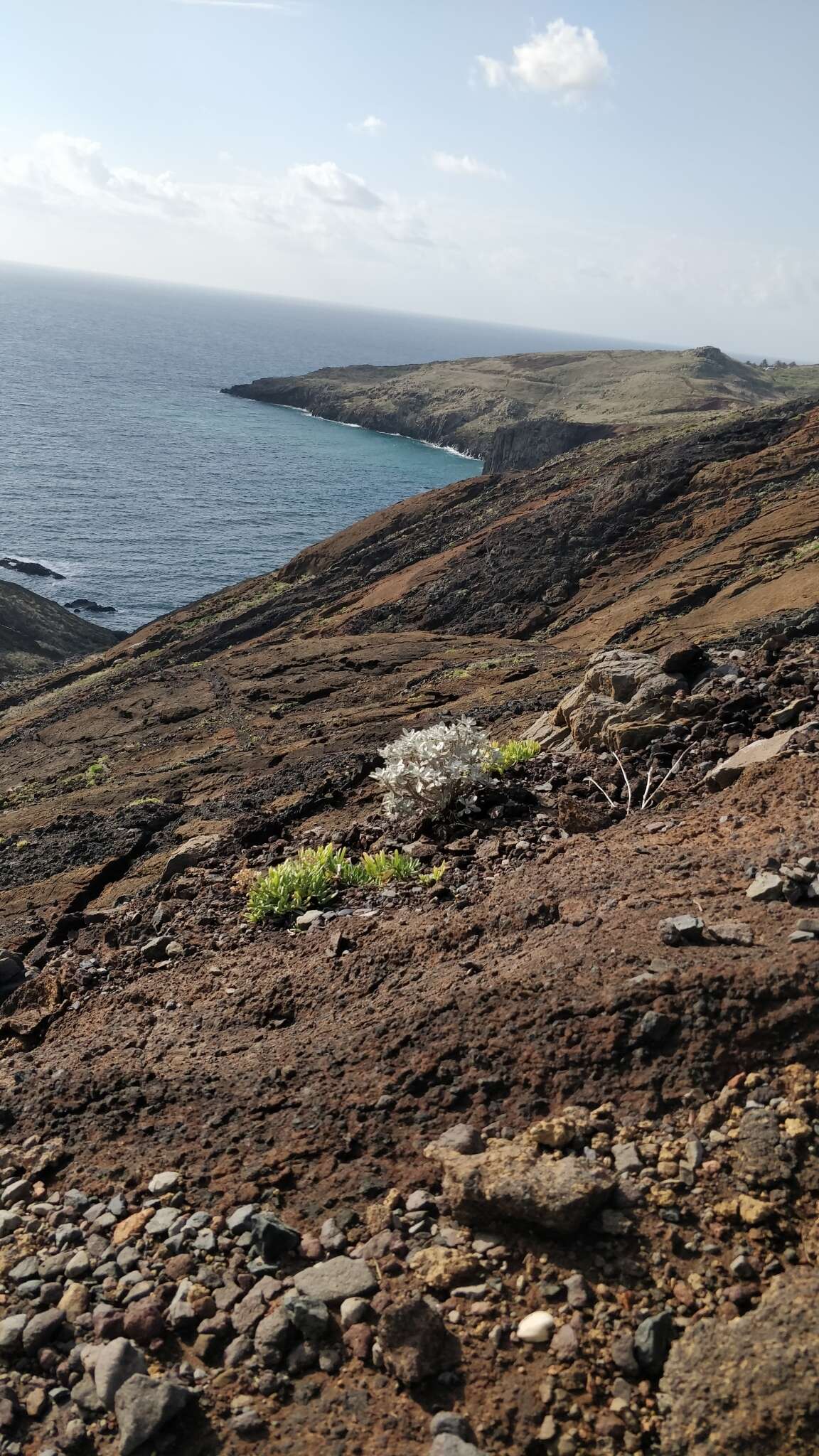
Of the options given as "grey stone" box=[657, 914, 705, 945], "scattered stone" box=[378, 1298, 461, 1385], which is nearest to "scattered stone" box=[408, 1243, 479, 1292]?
"scattered stone" box=[378, 1298, 461, 1385]

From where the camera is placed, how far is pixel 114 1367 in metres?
3.39

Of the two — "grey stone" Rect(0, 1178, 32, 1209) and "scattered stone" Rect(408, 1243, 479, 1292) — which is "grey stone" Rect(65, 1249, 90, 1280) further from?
"scattered stone" Rect(408, 1243, 479, 1292)

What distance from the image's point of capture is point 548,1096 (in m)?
4.26

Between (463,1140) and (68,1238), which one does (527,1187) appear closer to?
(463,1140)

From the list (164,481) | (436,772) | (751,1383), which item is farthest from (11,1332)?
(164,481)

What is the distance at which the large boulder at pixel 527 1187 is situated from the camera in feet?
11.6

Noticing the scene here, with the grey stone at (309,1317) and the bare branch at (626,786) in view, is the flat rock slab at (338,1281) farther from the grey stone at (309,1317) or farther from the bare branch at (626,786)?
the bare branch at (626,786)

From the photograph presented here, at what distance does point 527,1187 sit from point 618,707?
6049mm

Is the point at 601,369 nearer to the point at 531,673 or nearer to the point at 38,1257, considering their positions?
the point at 531,673

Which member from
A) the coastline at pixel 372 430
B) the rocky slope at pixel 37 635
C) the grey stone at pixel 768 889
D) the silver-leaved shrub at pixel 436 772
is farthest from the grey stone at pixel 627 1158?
the coastline at pixel 372 430

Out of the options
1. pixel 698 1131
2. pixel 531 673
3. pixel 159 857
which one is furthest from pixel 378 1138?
pixel 531 673

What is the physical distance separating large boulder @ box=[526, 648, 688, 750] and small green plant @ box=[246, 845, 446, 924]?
2.56 metres

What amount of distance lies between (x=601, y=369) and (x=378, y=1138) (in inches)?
5329

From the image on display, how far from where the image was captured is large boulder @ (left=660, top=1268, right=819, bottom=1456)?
2715 mm
